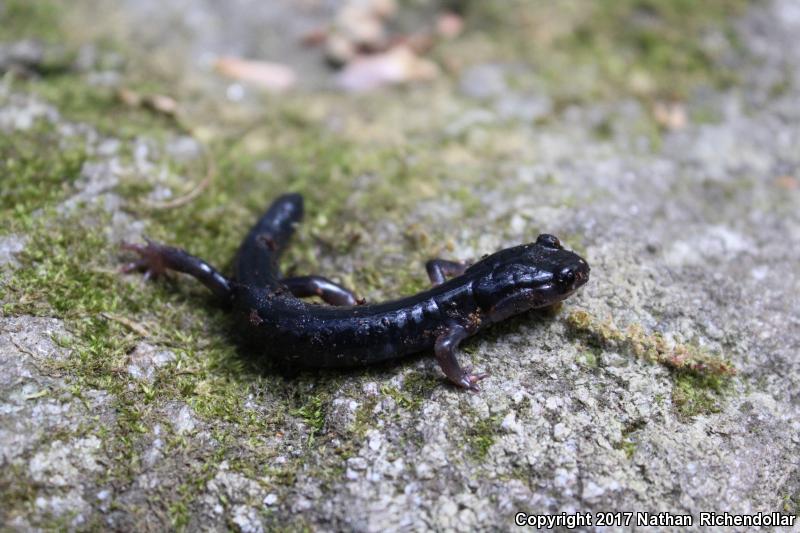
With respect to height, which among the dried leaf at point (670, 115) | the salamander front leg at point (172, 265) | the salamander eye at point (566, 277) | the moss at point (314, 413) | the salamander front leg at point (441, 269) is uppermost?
the dried leaf at point (670, 115)

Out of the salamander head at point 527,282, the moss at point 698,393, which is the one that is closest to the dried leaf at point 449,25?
the salamander head at point 527,282

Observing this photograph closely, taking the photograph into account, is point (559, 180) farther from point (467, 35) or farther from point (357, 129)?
point (467, 35)

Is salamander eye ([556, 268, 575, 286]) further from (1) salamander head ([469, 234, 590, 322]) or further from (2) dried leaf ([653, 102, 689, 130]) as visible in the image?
(2) dried leaf ([653, 102, 689, 130])

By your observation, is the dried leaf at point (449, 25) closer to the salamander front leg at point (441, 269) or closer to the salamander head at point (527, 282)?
the salamander front leg at point (441, 269)

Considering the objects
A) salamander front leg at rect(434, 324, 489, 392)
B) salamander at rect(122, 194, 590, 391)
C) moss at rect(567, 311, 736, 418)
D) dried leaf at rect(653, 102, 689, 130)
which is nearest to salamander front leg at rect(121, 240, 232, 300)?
salamander at rect(122, 194, 590, 391)

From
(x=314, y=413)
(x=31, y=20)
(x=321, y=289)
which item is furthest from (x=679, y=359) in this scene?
(x=31, y=20)

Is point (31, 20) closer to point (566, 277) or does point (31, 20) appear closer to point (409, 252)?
point (409, 252)

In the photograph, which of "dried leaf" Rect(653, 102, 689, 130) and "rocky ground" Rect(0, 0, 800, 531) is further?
"dried leaf" Rect(653, 102, 689, 130)
